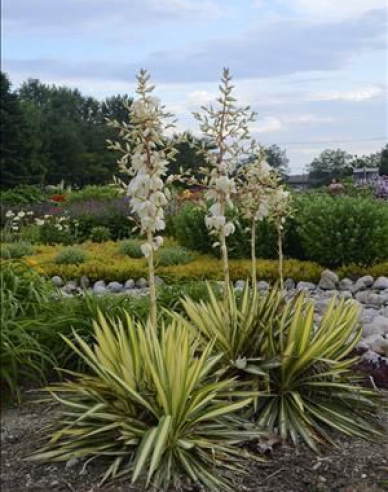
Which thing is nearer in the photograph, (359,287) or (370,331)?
(370,331)

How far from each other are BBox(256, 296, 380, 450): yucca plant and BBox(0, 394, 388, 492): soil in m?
0.11

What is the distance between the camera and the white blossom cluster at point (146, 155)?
3.11 metres

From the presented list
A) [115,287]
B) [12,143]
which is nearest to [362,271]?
[115,287]

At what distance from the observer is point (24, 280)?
4.26m

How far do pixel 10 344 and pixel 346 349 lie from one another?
1.82 m

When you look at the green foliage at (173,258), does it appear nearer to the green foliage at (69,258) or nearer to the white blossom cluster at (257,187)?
the green foliage at (69,258)

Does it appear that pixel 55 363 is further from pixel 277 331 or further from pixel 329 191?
pixel 329 191

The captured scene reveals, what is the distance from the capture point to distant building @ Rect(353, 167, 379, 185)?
41.6 ft

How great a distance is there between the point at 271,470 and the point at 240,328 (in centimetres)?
88

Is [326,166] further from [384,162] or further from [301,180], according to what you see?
[384,162]

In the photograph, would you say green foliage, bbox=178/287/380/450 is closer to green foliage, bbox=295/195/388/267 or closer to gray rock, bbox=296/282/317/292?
gray rock, bbox=296/282/317/292

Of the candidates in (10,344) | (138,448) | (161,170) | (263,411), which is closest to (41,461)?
(138,448)

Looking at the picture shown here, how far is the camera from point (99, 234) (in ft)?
41.0

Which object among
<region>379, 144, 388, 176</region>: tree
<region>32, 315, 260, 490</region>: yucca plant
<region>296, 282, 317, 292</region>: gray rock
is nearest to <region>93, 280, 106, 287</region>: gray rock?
<region>296, 282, 317, 292</region>: gray rock
